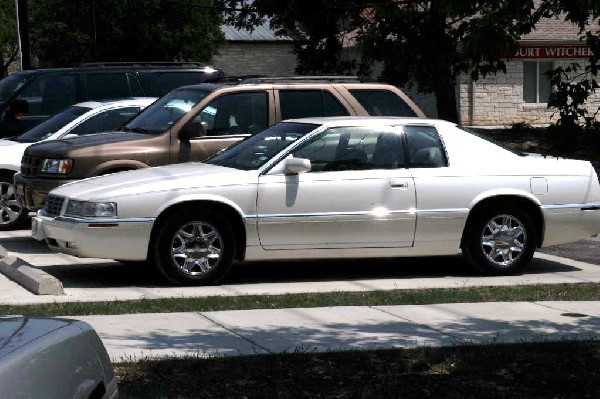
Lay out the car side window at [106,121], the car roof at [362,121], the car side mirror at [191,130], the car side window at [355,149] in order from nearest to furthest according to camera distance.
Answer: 1. the car side window at [355,149]
2. the car roof at [362,121]
3. the car side mirror at [191,130]
4. the car side window at [106,121]

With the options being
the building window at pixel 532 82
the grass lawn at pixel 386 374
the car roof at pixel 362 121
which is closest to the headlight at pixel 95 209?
the car roof at pixel 362 121

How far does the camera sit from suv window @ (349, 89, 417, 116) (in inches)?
541

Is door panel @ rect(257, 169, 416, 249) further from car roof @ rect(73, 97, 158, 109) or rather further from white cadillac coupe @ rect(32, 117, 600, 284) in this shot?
car roof @ rect(73, 97, 158, 109)

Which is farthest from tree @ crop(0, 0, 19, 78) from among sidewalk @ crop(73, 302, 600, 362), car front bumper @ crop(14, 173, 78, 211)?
sidewalk @ crop(73, 302, 600, 362)

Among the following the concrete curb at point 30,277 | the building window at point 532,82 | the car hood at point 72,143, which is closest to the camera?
the concrete curb at point 30,277

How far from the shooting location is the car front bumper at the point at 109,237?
428 inches

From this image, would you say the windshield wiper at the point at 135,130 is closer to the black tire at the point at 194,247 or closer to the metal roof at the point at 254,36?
the black tire at the point at 194,247

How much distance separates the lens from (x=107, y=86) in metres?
18.5

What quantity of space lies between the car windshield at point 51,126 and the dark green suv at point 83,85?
6.64 feet

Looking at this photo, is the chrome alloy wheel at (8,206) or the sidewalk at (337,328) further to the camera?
the chrome alloy wheel at (8,206)

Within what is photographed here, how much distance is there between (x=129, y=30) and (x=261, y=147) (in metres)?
35.6

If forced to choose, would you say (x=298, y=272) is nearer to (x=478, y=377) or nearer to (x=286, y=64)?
(x=478, y=377)

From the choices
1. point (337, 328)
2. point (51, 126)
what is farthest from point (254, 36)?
point (337, 328)

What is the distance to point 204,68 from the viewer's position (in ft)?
62.1
